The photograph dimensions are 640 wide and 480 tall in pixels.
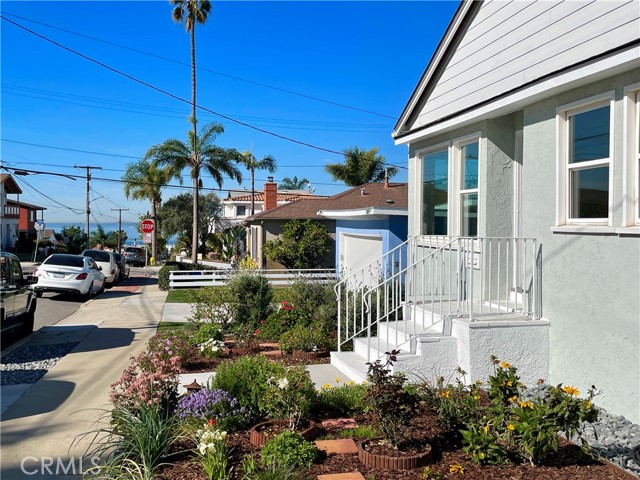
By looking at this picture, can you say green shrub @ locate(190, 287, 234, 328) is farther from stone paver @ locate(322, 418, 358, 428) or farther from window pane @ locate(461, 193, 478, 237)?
stone paver @ locate(322, 418, 358, 428)

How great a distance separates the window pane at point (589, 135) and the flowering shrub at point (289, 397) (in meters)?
3.98

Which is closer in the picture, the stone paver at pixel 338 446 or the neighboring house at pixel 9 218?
the stone paver at pixel 338 446

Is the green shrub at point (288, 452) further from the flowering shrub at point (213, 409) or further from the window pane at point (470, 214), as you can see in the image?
the window pane at point (470, 214)

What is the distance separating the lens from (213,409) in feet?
17.7

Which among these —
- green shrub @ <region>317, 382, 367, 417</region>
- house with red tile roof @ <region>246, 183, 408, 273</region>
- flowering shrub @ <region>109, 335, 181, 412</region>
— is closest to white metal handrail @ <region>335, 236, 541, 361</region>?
green shrub @ <region>317, 382, 367, 417</region>

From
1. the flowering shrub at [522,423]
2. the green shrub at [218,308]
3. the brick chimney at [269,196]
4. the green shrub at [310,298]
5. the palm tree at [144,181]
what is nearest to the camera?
the flowering shrub at [522,423]

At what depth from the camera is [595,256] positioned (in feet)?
20.0

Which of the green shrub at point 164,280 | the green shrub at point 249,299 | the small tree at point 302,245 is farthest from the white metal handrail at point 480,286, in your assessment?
the small tree at point 302,245

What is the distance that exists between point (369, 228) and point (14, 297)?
29.2 feet

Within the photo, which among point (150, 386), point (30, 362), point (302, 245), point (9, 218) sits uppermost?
point (9, 218)

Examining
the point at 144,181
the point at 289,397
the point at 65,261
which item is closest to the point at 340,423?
the point at 289,397

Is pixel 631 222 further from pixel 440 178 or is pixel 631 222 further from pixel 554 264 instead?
pixel 440 178

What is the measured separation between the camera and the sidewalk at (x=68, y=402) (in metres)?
5.20

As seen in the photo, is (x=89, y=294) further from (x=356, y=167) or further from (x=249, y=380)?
(x=356, y=167)
